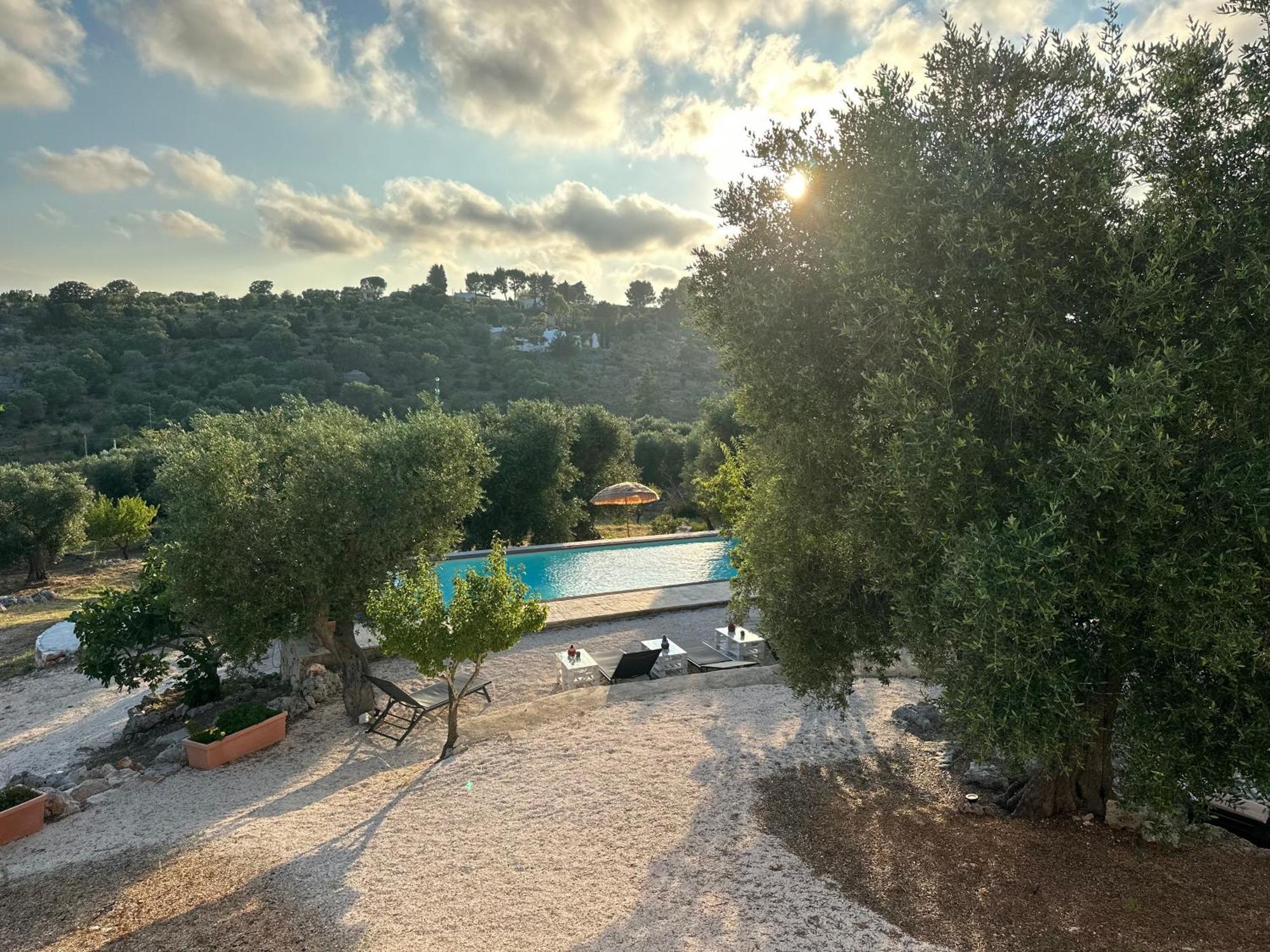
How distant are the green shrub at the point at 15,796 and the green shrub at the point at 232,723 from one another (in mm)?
2015

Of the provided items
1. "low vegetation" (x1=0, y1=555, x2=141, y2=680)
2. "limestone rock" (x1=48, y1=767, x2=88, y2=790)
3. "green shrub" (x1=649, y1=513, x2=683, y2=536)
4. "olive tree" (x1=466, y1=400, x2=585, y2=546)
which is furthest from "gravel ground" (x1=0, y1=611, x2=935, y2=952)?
"green shrub" (x1=649, y1=513, x2=683, y2=536)

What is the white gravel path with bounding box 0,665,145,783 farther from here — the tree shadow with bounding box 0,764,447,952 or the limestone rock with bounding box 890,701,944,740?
the limestone rock with bounding box 890,701,944,740

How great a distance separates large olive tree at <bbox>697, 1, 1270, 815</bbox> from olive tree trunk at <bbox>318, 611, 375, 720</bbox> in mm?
8745

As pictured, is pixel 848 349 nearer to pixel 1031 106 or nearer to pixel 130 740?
pixel 1031 106

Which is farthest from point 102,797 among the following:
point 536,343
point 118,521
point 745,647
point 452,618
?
point 536,343

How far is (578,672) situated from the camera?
13.6 m

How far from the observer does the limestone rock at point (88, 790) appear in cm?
1024

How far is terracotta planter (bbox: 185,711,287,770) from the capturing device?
1096 cm

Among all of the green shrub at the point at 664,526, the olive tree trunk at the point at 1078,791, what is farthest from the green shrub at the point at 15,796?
the green shrub at the point at 664,526

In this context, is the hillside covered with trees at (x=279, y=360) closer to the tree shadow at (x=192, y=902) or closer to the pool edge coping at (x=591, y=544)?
the pool edge coping at (x=591, y=544)

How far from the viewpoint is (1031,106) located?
6684 millimetres

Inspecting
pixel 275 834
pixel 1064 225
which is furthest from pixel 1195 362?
pixel 275 834

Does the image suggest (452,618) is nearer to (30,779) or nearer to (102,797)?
(102,797)

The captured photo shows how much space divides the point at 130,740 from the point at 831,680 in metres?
12.6
